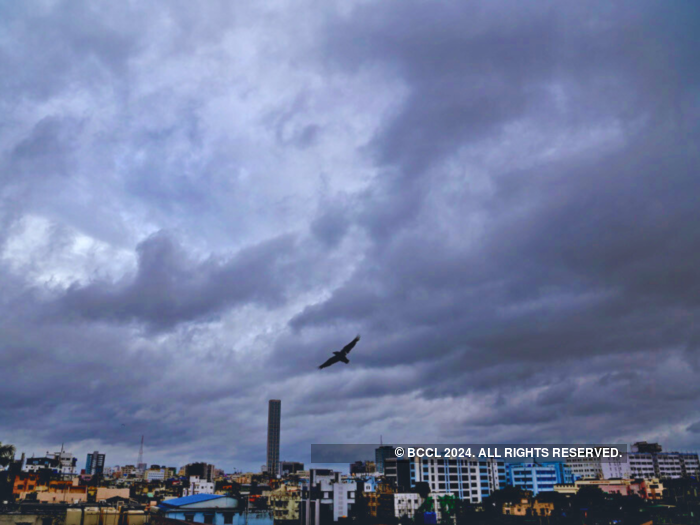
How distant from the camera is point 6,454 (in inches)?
5413

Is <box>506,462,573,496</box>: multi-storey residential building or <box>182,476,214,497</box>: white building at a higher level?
<box>506,462,573,496</box>: multi-storey residential building

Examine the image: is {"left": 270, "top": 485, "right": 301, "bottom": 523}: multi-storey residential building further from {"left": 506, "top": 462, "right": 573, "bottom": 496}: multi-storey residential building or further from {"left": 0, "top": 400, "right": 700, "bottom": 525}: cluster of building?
{"left": 506, "top": 462, "right": 573, "bottom": 496}: multi-storey residential building

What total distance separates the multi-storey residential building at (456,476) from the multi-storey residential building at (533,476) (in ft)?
29.5

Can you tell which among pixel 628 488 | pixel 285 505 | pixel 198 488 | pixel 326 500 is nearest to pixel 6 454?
pixel 198 488

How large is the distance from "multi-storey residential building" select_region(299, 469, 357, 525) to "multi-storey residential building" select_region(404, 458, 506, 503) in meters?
35.8

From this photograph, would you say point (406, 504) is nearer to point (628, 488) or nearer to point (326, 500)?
point (326, 500)

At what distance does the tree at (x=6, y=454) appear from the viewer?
448 feet

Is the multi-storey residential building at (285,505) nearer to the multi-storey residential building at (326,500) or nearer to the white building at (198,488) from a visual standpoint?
the multi-storey residential building at (326,500)

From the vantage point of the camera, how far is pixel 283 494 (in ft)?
386

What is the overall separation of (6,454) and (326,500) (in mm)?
80104

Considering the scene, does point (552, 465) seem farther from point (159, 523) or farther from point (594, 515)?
point (159, 523)

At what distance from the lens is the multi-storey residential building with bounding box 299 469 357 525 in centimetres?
11262

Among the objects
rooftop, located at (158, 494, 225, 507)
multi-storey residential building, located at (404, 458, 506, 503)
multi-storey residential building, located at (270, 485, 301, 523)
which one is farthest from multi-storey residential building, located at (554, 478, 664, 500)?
rooftop, located at (158, 494, 225, 507)

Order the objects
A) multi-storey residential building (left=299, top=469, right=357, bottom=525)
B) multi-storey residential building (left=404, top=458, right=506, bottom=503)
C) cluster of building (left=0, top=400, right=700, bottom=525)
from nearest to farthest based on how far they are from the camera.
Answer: cluster of building (left=0, top=400, right=700, bottom=525)
multi-storey residential building (left=299, top=469, right=357, bottom=525)
multi-storey residential building (left=404, top=458, right=506, bottom=503)
